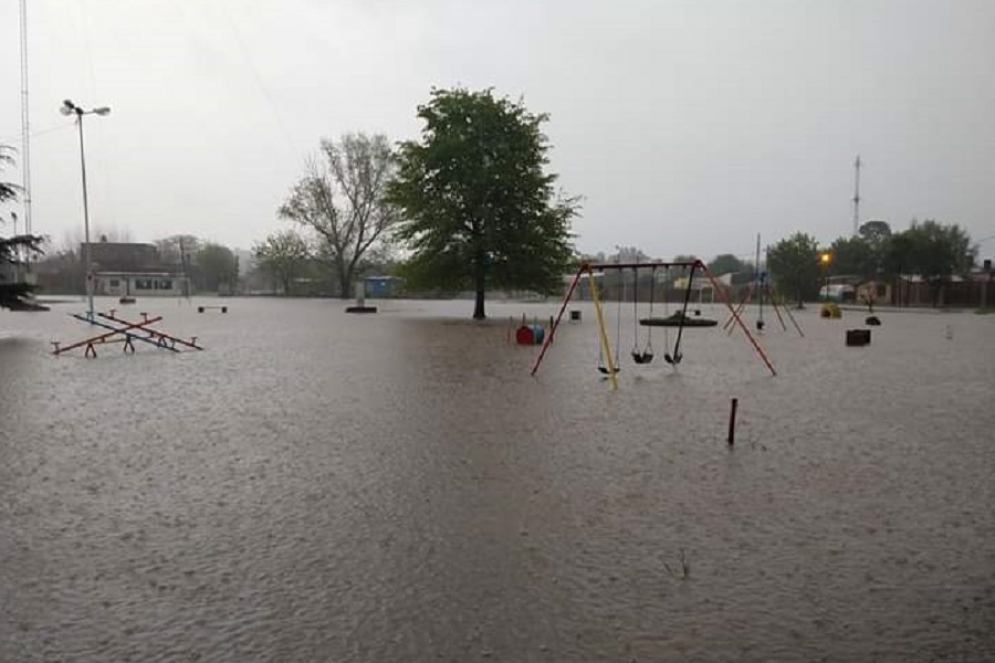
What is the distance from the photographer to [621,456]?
24.8 feet

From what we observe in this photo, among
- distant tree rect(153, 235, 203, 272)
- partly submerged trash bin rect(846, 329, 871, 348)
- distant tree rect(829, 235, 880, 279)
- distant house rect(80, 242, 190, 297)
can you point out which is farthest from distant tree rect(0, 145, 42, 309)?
distant tree rect(153, 235, 203, 272)

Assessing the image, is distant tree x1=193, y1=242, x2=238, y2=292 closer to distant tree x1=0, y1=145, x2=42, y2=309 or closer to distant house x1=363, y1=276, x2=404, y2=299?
distant house x1=363, y1=276, x2=404, y2=299

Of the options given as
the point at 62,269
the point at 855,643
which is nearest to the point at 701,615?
the point at 855,643

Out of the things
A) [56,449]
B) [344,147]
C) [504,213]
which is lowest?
[56,449]

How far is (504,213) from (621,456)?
25.7 meters

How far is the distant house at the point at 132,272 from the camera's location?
99375 millimetres

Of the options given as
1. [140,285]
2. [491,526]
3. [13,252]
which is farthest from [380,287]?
[491,526]

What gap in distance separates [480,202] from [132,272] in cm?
10218

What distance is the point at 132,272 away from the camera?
378 ft

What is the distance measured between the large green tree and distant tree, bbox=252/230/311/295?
4907cm

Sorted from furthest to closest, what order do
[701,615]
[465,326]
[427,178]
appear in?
[427,178], [465,326], [701,615]

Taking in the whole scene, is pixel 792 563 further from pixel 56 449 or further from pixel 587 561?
pixel 56 449

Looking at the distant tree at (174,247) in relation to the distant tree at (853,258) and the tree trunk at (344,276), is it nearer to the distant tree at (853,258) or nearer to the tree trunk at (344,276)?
the tree trunk at (344,276)

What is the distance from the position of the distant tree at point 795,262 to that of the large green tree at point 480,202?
3495cm
